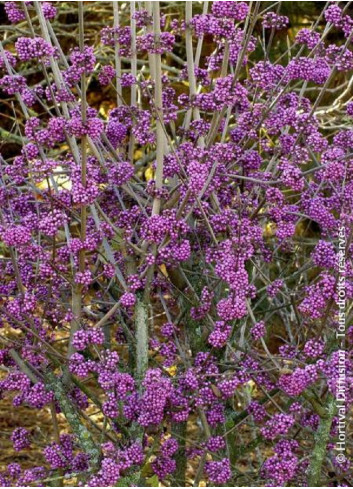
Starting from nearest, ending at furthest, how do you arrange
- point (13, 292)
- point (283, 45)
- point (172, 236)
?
point (172, 236), point (13, 292), point (283, 45)

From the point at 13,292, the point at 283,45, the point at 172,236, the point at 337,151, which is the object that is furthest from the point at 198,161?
the point at 283,45

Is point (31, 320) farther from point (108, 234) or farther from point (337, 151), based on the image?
point (337, 151)

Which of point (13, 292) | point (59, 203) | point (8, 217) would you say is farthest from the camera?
point (13, 292)

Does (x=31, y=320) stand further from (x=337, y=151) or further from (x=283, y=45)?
(x=283, y=45)

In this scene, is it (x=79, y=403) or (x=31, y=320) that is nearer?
(x=31, y=320)

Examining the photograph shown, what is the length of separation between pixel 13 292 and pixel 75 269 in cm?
40

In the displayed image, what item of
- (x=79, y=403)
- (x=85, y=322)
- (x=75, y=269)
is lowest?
(x=79, y=403)

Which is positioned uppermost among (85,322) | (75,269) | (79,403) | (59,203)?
(59,203)

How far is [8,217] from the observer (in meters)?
2.56

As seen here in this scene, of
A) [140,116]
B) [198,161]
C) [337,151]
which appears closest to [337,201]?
[337,151]

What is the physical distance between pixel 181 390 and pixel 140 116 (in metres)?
0.96

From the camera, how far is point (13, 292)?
2.74 meters

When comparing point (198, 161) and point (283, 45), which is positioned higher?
point (198, 161)

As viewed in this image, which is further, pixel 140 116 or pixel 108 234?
pixel 140 116
